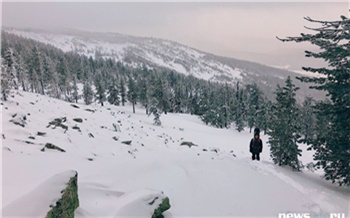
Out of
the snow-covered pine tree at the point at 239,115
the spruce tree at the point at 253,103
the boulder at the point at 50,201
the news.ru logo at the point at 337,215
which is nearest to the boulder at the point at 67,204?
the boulder at the point at 50,201

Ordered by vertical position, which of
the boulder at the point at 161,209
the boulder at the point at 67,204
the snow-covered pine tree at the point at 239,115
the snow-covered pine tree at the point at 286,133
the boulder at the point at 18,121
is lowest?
the snow-covered pine tree at the point at 239,115

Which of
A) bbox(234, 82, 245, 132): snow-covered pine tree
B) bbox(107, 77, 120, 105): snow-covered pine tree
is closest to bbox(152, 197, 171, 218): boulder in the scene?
bbox(234, 82, 245, 132): snow-covered pine tree

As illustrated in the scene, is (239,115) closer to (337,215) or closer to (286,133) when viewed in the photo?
(286,133)

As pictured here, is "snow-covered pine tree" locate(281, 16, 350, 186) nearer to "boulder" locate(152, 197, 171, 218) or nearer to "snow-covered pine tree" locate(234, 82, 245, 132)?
"boulder" locate(152, 197, 171, 218)

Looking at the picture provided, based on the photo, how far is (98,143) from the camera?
17828mm

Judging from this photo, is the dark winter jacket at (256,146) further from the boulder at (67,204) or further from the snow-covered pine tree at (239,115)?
the snow-covered pine tree at (239,115)

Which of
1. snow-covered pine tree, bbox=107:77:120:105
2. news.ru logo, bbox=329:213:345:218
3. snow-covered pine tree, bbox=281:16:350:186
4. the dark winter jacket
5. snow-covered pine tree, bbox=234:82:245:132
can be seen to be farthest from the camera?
snow-covered pine tree, bbox=107:77:120:105

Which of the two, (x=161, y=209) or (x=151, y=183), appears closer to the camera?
(x=161, y=209)

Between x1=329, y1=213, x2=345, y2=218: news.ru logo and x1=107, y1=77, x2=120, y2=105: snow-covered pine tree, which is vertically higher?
x1=329, y1=213, x2=345, y2=218: news.ru logo

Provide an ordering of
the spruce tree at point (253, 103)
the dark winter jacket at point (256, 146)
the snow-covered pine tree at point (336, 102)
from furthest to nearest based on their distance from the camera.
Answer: the spruce tree at point (253, 103) → the dark winter jacket at point (256, 146) → the snow-covered pine tree at point (336, 102)

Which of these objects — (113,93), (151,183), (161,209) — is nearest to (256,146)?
(151,183)

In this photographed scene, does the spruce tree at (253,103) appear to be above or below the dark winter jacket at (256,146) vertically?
below

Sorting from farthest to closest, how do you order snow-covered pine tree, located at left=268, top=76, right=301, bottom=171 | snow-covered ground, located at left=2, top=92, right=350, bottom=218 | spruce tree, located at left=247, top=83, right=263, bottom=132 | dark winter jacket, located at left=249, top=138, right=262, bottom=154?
spruce tree, located at left=247, top=83, right=263, bottom=132
snow-covered pine tree, located at left=268, top=76, right=301, bottom=171
dark winter jacket, located at left=249, top=138, right=262, bottom=154
snow-covered ground, located at left=2, top=92, right=350, bottom=218

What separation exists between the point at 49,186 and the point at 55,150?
21.9 feet
